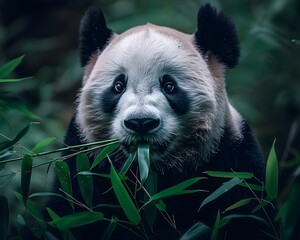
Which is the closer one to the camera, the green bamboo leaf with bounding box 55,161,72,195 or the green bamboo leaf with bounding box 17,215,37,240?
the green bamboo leaf with bounding box 17,215,37,240

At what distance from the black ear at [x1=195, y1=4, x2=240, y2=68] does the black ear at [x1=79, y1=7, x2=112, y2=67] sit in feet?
1.51

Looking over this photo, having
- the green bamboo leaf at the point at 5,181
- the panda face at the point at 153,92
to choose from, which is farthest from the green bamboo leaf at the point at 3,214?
the panda face at the point at 153,92

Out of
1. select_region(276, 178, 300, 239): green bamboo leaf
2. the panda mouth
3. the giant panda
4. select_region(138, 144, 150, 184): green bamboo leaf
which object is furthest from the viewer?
the giant panda

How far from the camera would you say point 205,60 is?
3.37 m

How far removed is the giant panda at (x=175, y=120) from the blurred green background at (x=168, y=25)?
1429 millimetres

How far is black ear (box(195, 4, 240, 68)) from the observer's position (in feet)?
11.0

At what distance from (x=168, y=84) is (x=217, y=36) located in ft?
1.46

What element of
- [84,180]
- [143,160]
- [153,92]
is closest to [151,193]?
[143,160]

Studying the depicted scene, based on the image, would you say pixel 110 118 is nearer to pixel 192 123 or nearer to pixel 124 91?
pixel 124 91

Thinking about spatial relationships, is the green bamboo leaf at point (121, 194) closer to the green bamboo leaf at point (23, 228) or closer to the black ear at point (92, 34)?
the green bamboo leaf at point (23, 228)

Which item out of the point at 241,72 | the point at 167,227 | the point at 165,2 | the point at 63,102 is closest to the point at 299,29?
the point at 241,72

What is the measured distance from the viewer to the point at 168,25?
6.60 meters

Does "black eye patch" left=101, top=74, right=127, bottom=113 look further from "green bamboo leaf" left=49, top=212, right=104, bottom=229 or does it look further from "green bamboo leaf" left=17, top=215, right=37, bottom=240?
"green bamboo leaf" left=17, top=215, right=37, bottom=240

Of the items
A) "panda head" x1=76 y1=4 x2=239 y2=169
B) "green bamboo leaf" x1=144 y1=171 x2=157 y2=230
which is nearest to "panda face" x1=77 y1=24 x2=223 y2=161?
"panda head" x1=76 y1=4 x2=239 y2=169
